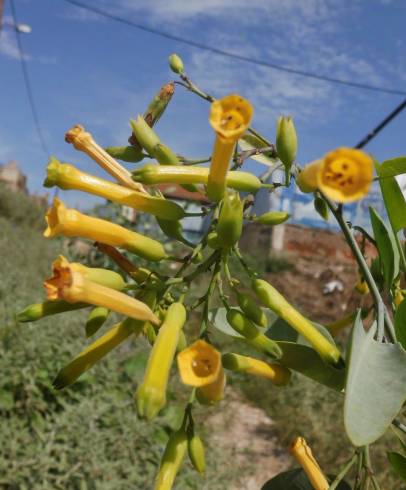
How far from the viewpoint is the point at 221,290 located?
26.3 inches

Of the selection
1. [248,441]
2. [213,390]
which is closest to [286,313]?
[213,390]

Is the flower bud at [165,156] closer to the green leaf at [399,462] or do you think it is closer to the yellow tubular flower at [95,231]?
the yellow tubular flower at [95,231]

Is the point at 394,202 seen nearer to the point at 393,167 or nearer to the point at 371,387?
the point at 393,167

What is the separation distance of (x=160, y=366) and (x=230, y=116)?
23 centimetres

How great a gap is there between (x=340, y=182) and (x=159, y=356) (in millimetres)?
220

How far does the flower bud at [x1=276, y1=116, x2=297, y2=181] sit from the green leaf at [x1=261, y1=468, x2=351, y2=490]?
1.31 feet

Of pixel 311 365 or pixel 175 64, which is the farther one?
pixel 175 64

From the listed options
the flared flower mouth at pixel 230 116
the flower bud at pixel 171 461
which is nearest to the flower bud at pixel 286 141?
the flared flower mouth at pixel 230 116

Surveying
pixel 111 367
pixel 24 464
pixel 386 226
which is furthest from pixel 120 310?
pixel 111 367

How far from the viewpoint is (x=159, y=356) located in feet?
1.80

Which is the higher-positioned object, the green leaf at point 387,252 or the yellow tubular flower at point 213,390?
the green leaf at point 387,252

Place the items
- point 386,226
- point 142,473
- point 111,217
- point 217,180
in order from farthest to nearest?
point 111,217
point 142,473
point 386,226
point 217,180

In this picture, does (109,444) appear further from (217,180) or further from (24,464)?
(217,180)

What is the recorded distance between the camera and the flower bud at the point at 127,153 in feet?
2.50
